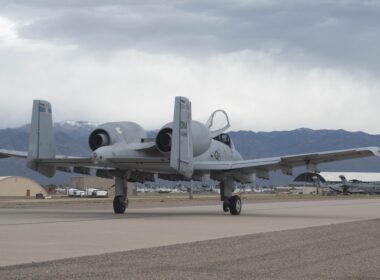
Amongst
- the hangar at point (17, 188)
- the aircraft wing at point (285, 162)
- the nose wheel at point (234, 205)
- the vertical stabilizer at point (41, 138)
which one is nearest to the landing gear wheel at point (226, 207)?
the nose wheel at point (234, 205)

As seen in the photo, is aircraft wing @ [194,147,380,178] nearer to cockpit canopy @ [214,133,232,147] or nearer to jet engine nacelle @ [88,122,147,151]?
cockpit canopy @ [214,133,232,147]

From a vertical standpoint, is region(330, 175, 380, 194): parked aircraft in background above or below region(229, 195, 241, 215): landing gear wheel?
above

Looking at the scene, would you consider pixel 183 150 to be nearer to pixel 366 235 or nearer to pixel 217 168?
pixel 217 168

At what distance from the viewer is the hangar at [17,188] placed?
4058 inches

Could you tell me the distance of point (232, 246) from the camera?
15.5 m

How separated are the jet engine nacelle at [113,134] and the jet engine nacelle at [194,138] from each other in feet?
5.00

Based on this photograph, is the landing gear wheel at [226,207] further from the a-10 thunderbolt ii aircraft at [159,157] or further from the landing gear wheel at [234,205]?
the landing gear wheel at [234,205]

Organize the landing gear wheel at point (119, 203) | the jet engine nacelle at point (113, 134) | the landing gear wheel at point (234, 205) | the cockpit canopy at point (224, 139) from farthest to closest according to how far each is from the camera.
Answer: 1. the cockpit canopy at point (224, 139)
2. the landing gear wheel at point (234, 205)
3. the landing gear wheel at point (119, 203)
4. the jet engine nacelle at point (113, 134)

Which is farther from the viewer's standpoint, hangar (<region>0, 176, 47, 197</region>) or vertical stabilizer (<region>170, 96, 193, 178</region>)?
hangar (<region>0, 176, 47, 197</region>)

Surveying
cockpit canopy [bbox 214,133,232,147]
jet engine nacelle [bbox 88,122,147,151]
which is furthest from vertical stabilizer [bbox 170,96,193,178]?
cockpit canopy [bbox 214,133,232,147]

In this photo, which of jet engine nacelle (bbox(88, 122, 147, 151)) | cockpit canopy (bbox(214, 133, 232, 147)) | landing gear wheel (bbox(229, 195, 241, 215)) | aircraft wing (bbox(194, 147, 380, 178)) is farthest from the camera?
cockpit canopy (bbox(214, 133, 232, 147))

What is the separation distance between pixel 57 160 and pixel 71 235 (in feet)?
33.5

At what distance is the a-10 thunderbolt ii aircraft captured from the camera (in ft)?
87.0

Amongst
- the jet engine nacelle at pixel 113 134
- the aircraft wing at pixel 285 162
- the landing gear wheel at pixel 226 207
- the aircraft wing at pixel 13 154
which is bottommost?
the landing gear wheel at pixel 226 207
